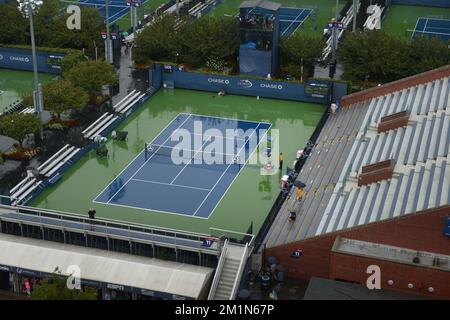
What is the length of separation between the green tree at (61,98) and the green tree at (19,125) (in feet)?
7.91

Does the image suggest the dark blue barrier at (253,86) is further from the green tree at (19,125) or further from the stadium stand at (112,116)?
the green tree at (19,125)

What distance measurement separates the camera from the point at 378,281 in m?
31.3

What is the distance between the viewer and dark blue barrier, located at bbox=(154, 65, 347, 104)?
5128 centimetres

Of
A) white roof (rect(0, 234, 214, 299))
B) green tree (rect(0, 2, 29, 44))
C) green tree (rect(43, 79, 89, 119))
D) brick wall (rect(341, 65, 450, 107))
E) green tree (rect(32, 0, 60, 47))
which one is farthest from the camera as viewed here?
green tree (rect(0, 2, 29, 44))

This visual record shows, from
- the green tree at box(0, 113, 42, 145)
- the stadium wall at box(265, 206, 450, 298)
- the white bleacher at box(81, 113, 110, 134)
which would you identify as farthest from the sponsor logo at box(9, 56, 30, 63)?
the stadium wall at box(265, 206, 450, 298)

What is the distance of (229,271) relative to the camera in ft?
105

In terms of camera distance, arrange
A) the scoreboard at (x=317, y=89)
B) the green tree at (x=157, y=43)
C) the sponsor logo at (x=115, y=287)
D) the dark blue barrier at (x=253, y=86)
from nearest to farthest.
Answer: the sponsor logo at (x=115, y=287) < the scoreboard at (x=317, y=89) < the dark blue barrier at (x=253, y=86) < the green tree at (x=157, y=43)

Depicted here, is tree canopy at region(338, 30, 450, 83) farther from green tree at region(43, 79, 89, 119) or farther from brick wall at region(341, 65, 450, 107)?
green tree at region(43, 79, 89, 119)

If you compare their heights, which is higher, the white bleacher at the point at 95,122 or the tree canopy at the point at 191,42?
the tree canopy at the point at 191,42

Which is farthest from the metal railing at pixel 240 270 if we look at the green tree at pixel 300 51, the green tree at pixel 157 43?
the green tree at pixel 157 43

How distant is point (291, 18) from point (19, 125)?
33.7 m

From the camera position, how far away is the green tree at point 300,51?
5450cm

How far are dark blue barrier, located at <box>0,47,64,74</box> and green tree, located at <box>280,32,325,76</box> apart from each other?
1513 centimetres

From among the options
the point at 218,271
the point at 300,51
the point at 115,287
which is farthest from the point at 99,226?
the point at 300,51
